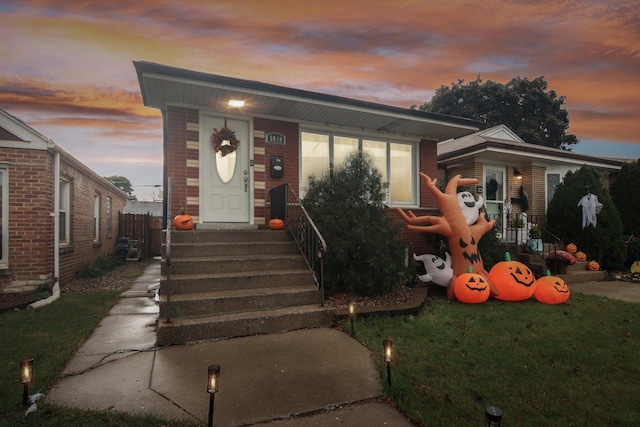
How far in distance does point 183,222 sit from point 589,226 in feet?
35.5

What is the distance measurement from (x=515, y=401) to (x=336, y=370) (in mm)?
1570

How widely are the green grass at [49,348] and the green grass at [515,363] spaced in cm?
222

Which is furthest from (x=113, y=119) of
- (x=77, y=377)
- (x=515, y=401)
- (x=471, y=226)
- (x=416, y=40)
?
(x=515, y=401)

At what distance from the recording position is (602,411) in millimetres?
2676

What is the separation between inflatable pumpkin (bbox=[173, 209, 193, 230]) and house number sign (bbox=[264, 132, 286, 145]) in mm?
2549

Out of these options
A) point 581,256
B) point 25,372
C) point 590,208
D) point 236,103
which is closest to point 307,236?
point 236,103

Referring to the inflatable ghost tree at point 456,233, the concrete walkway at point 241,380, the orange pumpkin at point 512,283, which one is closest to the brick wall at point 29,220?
the concrete walkway at point 241,380

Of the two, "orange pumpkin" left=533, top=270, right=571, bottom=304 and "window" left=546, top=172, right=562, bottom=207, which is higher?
"window" left=546, top=172, right=562, bottom=207

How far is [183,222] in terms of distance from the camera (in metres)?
6.41

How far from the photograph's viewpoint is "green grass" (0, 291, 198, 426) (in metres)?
2.48

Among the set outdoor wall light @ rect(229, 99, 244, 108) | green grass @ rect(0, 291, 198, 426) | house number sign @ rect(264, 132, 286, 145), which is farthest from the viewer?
house number sign @ rect(264, 132, 286, 145)

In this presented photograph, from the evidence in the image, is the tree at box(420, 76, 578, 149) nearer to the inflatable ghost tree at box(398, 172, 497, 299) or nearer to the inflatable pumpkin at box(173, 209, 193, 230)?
the inflatable ghost tree at box(398, 172, 497, 299)

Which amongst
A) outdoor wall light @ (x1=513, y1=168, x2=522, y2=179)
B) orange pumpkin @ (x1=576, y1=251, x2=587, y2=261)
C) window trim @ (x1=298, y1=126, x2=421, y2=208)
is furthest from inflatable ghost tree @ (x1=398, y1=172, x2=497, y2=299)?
outdoor wall light @ (x1=513, y1=168, x2=522, y2=179)

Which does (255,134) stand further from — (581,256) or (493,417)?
(581,256)
